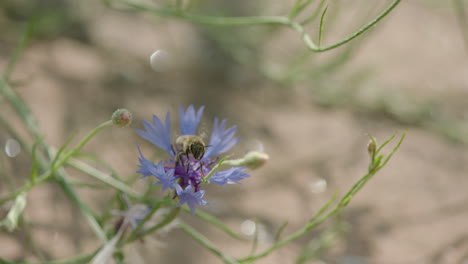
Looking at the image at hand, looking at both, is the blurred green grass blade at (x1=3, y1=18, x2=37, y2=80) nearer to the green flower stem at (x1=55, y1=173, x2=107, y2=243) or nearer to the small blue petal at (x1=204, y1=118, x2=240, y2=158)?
the green flower stem at (x1=55, y1=173, x2=107, y2=243)

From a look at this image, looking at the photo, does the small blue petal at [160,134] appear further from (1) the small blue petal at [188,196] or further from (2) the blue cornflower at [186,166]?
(1) the small blue petal at [188,196]

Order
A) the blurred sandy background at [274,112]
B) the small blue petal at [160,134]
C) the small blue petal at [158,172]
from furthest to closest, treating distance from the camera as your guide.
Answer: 1. the blurred sandy background at [274,112]
2. the small blue petal at [160,134]
3. the small blue petal at [158,172]

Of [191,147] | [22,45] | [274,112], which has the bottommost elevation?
[191,147]

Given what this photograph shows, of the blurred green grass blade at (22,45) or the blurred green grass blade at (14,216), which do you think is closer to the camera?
the blurred green grass blade at (14,216)

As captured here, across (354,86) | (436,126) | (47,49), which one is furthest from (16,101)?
(436,126)

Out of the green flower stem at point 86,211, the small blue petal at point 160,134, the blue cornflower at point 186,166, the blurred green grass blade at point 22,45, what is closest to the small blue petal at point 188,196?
the blue cornflower at point 186,166

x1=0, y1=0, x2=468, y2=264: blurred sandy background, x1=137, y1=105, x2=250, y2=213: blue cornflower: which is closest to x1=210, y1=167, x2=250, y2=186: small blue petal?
x1=137, y1=105, x2=250, y2=213: blue cornflower

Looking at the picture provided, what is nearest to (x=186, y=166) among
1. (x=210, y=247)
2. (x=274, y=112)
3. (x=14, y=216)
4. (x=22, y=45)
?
(x=210, y=247)

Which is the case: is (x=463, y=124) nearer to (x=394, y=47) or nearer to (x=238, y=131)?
(x=394, y=47)

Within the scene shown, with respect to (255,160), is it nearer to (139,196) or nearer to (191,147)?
(191,147)
